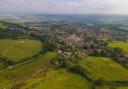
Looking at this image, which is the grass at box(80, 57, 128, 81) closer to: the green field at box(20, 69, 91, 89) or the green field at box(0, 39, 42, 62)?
the green field at box(20, 69, 91, 89)

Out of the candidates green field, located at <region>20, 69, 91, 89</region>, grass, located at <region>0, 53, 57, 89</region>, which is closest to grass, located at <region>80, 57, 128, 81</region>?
green field, located at <region>20, 69, 91, 89</region>

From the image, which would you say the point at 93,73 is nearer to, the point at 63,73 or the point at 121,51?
the point at 63,73

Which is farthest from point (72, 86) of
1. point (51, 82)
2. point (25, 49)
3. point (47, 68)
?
point (25, 49)

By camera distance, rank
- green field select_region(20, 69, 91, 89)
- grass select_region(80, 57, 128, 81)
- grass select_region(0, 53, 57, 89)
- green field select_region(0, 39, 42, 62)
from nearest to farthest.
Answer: green field select_region(20, 69, 91, 89), grass select_region(0, 53, 57, 89), grass select_region(80, 57, 128, 81), green field select_region(0, 39, 42, 62)

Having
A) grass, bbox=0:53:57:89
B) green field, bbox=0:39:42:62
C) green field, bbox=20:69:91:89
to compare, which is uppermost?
green field, bbox=20:69:91:89

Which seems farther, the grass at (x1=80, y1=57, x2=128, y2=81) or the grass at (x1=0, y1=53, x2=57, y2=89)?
the grass at (x1=80, y1=57, x2=128, y2=81)

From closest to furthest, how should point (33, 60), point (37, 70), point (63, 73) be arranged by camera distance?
point (63, 73), point (37, 70), point (33, 60)
